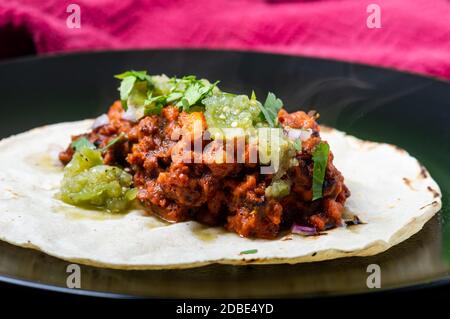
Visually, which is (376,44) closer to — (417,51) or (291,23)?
(417,51)

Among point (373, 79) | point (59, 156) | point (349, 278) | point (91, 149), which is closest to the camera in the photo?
point (349, 278)

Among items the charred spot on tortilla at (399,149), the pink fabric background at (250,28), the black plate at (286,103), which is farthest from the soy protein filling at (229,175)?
the pink fabric background at (250,28)

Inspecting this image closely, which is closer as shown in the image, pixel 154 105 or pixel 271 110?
pixel 271 110

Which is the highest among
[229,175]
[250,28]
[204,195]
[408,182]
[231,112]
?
[250,28]

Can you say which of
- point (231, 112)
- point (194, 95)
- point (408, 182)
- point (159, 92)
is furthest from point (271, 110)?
point (408, 182)

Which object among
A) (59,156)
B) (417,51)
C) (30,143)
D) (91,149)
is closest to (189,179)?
(91,149)

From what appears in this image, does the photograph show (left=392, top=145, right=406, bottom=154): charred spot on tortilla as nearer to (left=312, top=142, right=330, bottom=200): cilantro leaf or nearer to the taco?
the taco

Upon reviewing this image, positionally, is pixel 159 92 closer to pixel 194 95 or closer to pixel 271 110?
pixel 194 95
